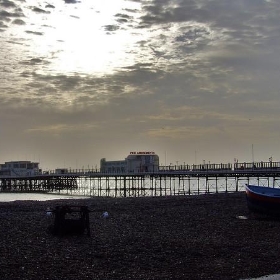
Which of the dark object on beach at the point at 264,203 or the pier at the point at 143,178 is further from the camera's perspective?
the pier at the point at 143,178

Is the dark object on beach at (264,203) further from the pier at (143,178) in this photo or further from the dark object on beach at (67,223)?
the pier at (143,178)

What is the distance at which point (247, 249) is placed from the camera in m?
17.3

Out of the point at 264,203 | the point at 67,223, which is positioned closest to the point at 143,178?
the point at 264,203

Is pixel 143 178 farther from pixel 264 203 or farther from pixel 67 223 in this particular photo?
pixel 67 223

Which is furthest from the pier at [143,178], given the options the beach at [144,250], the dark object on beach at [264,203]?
the beach at [144,250]

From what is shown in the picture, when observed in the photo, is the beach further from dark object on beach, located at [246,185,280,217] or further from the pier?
the pier

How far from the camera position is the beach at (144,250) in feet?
45.3

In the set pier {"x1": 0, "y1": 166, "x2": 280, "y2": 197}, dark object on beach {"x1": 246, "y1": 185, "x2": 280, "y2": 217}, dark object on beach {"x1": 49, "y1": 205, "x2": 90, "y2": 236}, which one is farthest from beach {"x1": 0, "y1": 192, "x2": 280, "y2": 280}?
pier {"x1": 0, "y1": 166, "x2": 280, "y2": 197}

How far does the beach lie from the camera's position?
1380 centimetres

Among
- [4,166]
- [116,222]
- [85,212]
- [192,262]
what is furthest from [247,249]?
[4,166]

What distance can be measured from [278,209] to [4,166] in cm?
13649

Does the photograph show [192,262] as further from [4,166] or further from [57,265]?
[4,166]

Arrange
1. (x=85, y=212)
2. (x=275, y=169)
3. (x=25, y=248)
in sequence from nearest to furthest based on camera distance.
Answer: (x=25, y=248)
(x=85, y=212)
(x=275, y=169)

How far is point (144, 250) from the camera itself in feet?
55.5
